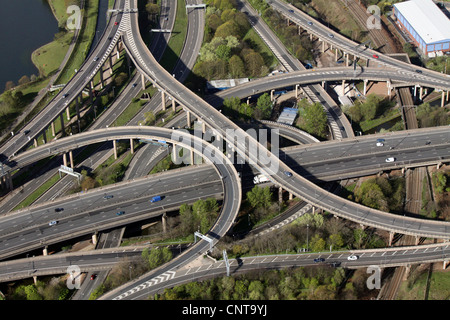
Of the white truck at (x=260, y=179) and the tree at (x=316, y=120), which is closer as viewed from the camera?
the white truck at (x=260, y=179)

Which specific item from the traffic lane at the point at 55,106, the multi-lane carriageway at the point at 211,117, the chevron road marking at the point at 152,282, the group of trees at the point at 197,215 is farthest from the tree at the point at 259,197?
the traffic lane at the point at 55,106

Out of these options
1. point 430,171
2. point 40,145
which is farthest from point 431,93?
point 40,145

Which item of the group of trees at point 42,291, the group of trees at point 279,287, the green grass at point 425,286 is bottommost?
the green grass at point 425,286

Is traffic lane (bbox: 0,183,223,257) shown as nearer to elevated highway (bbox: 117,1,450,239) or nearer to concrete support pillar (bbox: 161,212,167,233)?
concrete support pillar (bbox: 161,212,167,233)

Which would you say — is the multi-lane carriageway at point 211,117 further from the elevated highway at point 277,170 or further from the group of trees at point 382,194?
the group of trees at point 382,194

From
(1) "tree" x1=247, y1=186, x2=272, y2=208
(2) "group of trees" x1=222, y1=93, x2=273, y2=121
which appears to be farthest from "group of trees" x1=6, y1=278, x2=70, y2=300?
(2) "group of trees" x1=222, y1=93, x2=273, y2=121

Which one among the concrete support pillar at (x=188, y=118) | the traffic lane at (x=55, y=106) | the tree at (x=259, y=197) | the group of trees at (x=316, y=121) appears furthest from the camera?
the concrete support pillar at (x=188, y=118)

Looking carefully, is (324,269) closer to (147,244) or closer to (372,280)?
(372,280)
